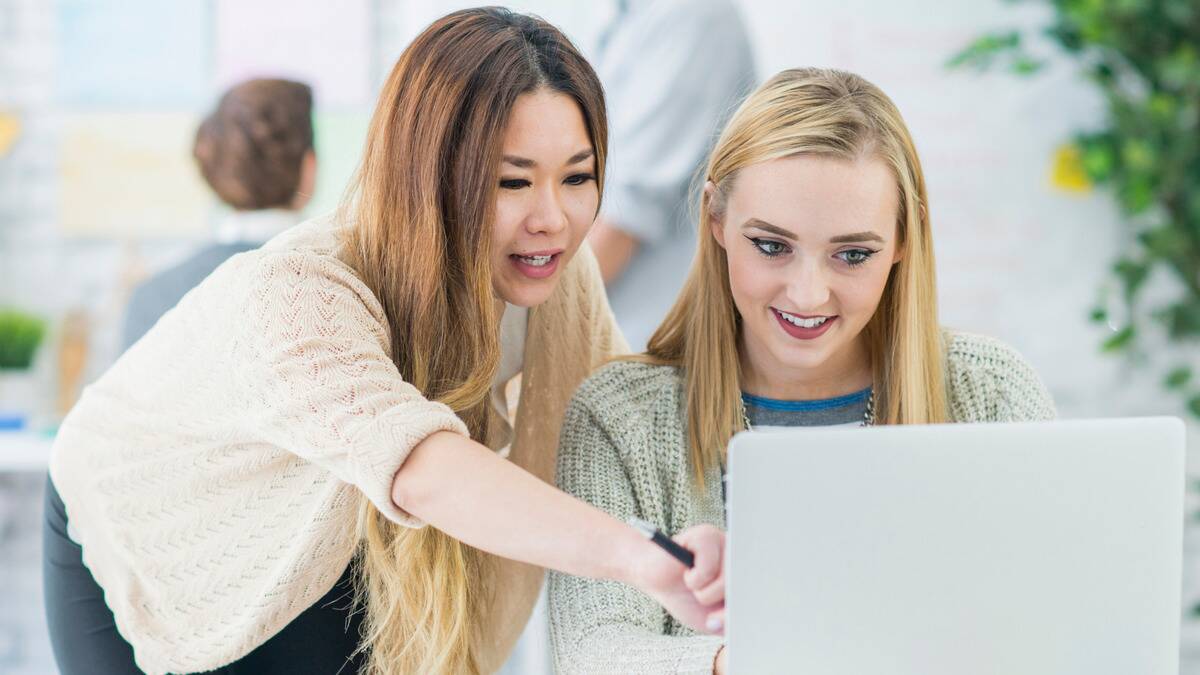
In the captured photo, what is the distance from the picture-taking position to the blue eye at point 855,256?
4.23 ft

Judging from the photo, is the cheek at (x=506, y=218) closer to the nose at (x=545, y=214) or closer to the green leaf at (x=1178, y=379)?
the nose at (x=545, y=214)

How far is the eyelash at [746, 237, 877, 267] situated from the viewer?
129 cm

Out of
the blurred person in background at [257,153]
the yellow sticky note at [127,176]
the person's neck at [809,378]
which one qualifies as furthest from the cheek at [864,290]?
the yellow sticky note at [127,176]

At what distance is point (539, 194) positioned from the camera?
3.95ft

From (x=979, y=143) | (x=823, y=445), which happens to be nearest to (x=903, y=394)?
(x=823, y=445)

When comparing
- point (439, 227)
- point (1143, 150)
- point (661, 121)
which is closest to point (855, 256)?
point (439, 227)

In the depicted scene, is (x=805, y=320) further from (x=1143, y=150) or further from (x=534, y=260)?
(x=1143, y=150)

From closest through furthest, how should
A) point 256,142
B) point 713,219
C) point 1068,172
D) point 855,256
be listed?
point 855,256, point 713,219, point 256,142, point 1068,172

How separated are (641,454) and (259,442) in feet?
1.34

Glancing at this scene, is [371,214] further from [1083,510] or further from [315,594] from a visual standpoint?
[1083,510]

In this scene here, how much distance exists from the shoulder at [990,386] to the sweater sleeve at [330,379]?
0.65 m

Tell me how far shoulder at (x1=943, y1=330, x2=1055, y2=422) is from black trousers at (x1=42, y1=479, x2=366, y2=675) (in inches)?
28.4

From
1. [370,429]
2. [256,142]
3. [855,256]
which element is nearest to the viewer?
[370,429]

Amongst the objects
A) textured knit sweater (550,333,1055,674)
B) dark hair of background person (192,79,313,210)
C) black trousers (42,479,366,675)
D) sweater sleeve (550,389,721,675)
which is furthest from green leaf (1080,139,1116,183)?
black trousers (42,479,366,675)
